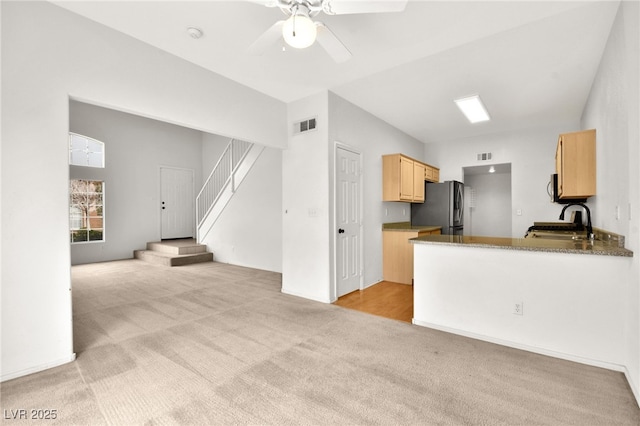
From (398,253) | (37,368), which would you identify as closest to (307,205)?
(398,253)

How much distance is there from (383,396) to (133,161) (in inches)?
327

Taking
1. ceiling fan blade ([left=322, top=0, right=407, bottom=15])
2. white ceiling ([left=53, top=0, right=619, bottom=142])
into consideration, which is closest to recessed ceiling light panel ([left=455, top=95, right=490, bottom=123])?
white ceiling ([left=53, top=0, right=619, bottom=142])

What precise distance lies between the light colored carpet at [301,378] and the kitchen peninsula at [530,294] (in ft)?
0.53

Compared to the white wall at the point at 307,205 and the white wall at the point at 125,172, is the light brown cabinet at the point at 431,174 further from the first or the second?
the white wall at the point at 125,172

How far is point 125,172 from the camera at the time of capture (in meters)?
7.55

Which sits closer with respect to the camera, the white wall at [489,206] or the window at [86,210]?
the window at [86,210]

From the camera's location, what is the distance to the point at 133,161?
7699mm

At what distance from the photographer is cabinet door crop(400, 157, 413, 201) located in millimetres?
5098

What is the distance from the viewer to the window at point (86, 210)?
6.85 meters

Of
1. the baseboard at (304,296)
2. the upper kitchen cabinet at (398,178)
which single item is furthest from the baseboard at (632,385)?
the upper kitchen cabinet at (398,178)

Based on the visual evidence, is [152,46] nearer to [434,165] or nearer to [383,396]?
[383,396]

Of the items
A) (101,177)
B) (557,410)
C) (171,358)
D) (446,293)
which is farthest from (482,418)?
(101,177)

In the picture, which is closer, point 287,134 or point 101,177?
point 287,134

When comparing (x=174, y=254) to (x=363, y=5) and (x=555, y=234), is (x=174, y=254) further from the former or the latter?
(x=555, y=234)
